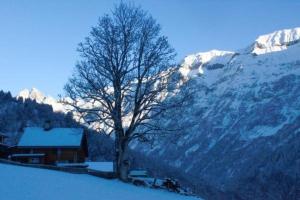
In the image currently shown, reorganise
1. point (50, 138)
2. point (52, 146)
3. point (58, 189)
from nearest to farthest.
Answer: point (58, 189)
point (52, 146)
point (50, 138)

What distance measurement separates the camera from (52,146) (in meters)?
70.4

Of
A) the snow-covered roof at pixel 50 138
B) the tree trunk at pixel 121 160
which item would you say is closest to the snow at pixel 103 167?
the snow-covered roof at pixel 50 138

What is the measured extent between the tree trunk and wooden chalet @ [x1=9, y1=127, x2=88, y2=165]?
31957 mm

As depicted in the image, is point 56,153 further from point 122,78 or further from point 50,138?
point 122,78

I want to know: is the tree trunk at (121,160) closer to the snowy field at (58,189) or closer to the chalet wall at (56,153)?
the snowy field at (58,189)

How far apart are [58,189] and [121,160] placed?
12945 mm

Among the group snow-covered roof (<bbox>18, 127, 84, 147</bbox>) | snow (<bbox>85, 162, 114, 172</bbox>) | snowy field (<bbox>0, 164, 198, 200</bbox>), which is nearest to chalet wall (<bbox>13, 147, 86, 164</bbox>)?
snow-covered roof (<bbox>18, 127, 84, 147</bbox>)

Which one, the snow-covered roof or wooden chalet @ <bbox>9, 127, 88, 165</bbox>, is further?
the snow-covered roof

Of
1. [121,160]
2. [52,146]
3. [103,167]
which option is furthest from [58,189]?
[52,146]

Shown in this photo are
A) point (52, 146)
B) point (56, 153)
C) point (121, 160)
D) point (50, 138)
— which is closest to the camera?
point (121, 160)

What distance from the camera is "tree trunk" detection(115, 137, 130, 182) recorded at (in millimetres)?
37344

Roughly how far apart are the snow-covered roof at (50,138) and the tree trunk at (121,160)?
3250cm

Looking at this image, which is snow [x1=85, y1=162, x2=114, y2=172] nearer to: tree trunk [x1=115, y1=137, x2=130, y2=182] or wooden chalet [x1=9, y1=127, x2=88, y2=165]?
wooden chalet [x1=9, y1=127, x2=88, y2=165]

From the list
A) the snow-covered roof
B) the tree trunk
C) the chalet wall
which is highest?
the snow-covered roof
